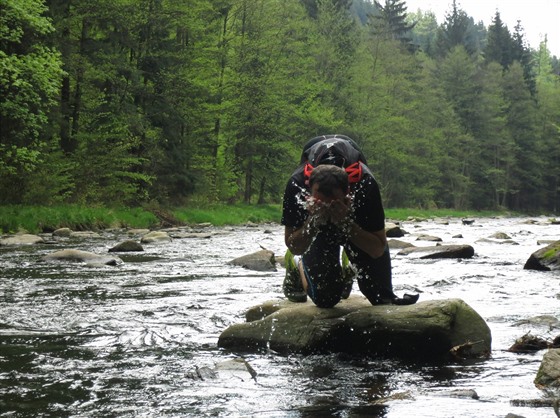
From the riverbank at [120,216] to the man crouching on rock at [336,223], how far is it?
44.4 feet

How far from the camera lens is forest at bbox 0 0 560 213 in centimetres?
1980

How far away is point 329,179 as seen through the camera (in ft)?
14.6

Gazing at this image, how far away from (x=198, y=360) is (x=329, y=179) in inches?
65.8

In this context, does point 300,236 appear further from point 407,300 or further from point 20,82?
point 20,82

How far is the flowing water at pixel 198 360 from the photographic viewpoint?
369 cm

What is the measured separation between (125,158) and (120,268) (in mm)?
13739

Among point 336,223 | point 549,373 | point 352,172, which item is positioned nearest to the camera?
point 549,373

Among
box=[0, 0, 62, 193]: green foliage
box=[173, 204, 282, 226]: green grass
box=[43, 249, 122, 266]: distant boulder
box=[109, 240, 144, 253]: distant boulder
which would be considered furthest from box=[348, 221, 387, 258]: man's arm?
box=[173, 204, 282, 226]: green grass

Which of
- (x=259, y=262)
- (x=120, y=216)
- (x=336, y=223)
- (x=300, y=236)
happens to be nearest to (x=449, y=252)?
(x=259, y=262)

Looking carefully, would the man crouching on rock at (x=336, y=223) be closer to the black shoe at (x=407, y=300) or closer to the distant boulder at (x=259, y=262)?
the black shoe at (x=407, y=300)

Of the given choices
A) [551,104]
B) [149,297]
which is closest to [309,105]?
[149,297]

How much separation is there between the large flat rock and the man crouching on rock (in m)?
0.22

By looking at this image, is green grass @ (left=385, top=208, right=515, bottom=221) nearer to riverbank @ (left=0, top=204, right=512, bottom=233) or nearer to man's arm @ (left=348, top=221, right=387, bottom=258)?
riverbank @ (left=0, top=204, right=512, bottom=233)

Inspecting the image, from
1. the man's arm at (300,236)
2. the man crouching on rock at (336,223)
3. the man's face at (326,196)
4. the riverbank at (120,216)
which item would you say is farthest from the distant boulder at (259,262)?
the riverbank at (120,216)
